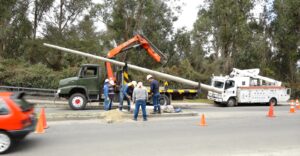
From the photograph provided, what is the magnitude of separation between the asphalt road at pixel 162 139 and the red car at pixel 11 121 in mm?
371

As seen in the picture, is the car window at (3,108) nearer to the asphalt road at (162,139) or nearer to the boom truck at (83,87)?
the asphalt road at (162,139)

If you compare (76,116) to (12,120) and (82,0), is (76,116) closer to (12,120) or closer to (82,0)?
(12,120)

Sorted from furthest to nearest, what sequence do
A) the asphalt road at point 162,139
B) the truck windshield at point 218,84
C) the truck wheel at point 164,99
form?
the truck windshield at point 218,84 < the truck wheel at point 164,99 < the asphalt road at point 162,139

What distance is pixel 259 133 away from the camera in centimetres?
1066

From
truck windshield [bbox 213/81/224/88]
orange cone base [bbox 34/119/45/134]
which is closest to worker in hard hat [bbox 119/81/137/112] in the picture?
orange cone base [bbox 34/119/45/134]

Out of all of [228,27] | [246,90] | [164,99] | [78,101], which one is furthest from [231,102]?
[78,101]

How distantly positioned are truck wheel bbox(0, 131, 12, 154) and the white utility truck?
17282mm

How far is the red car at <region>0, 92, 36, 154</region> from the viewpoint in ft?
24.3

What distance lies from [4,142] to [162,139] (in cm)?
429

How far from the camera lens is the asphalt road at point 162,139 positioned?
26.1 feet

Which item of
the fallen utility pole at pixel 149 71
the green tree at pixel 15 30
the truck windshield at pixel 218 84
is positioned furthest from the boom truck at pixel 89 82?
the green tree at pixel 15 30

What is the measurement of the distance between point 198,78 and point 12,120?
2372 cm

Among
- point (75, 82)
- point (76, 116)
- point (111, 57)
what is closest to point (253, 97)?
point (111, 57)

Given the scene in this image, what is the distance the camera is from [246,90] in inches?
896
